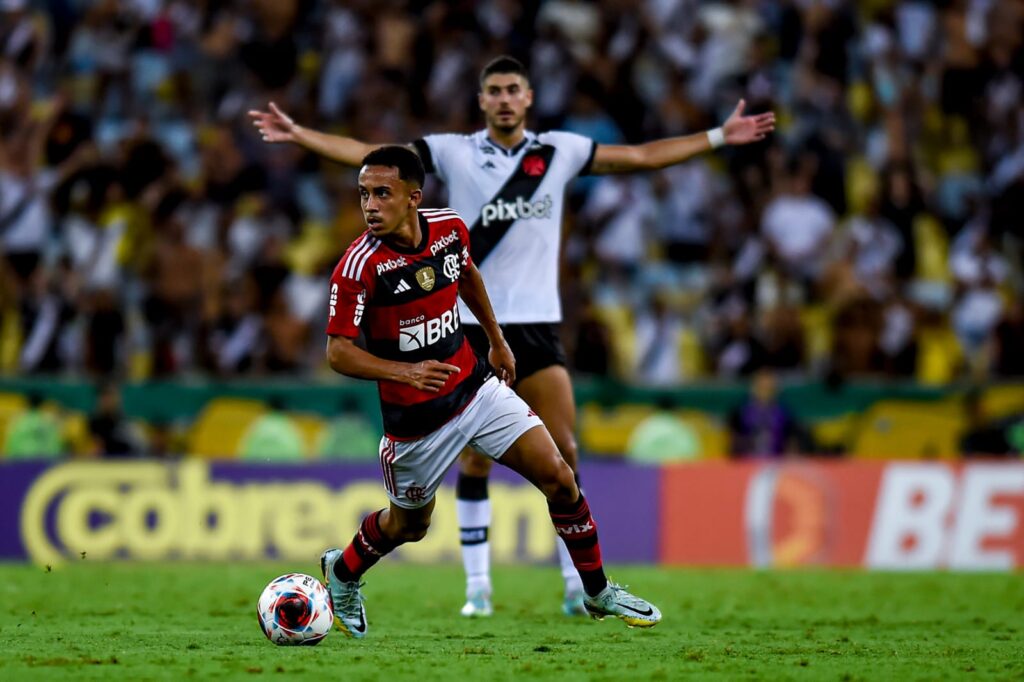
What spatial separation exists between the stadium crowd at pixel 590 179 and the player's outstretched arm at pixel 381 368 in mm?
9107

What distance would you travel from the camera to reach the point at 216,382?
18172 mm

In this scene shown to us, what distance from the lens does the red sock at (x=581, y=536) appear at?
957 cm

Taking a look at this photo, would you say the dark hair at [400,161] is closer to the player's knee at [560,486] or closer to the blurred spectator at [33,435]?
the player's knee at [560,486]

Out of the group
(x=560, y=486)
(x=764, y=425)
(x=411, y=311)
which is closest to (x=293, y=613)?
(x=560, y=486)

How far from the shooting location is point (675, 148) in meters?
10.9

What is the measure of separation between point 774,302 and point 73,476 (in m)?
8.05

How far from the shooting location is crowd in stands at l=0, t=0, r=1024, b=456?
62.0 ft

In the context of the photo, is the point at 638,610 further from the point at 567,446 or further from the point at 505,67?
the point at 505,67

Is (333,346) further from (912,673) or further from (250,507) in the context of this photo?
(250,507)

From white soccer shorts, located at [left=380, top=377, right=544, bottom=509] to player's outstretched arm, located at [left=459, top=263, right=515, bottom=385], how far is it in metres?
0.41

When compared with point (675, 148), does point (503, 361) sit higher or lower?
lower

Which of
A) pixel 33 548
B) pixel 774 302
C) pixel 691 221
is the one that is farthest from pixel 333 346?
pixel 691 221

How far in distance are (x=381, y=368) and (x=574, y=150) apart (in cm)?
280

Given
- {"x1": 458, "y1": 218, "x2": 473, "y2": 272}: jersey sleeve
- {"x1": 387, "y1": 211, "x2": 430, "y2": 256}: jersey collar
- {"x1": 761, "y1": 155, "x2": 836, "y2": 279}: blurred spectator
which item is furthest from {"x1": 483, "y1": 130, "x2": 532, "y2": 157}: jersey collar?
{"x1": 761, "y1": 155, "x2": 836, "y2": 279}: blurred spectator
